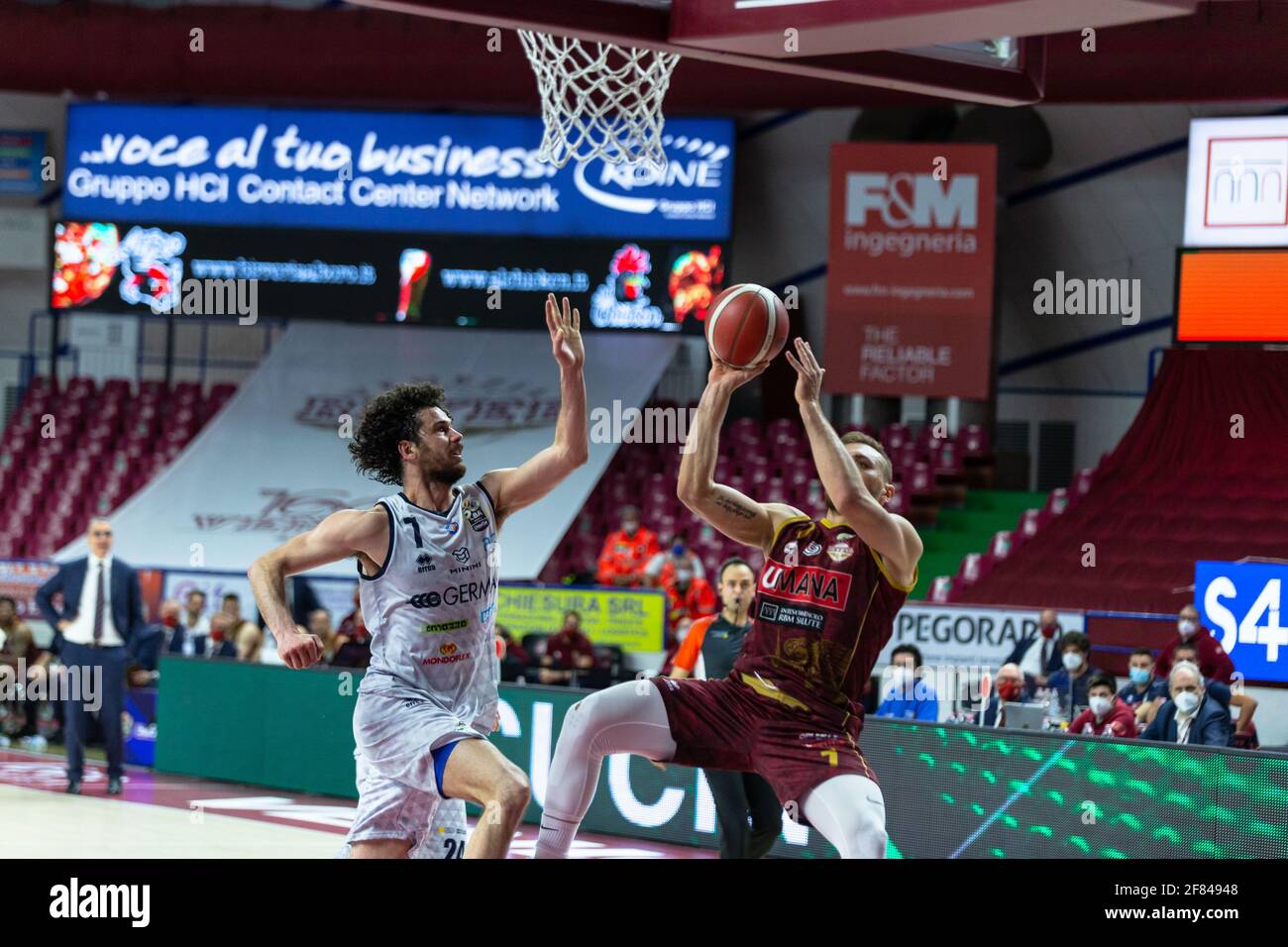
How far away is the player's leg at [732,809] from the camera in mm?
7984

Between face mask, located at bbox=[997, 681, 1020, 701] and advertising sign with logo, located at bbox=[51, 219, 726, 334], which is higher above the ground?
advertising sign with logo, located at bbox=[51, 219, 726, 334]

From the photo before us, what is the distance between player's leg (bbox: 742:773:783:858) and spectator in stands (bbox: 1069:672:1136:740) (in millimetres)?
2408

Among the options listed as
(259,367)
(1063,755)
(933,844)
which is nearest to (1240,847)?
(1063,755)

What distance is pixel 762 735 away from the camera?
609cm

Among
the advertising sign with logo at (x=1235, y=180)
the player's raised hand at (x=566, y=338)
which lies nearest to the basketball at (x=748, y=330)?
the player's raised hand at (x=566, y=338)

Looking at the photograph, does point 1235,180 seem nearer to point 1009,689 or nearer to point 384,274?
point 1009,689

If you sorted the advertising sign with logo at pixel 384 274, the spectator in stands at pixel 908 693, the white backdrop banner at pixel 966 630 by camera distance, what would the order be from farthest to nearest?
the advertising sign with logo at pixel 384 274, the white backdrop banner at pixel 966 630, the spectator in stands at pixel 908 693

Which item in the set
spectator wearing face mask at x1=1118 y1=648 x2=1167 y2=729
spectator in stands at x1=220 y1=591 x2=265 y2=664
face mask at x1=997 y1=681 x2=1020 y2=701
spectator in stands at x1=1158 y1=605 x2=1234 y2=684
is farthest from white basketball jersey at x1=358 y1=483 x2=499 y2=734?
spectator in stands at x1=220 y1=591 x2=265 y2=664

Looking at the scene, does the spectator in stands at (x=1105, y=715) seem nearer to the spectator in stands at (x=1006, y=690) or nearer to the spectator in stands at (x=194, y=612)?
the spectator in stands at (x=1006, y=690)

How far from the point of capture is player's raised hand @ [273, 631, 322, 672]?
5.29 m

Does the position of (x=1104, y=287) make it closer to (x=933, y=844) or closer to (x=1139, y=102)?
(x=1139, y=102)

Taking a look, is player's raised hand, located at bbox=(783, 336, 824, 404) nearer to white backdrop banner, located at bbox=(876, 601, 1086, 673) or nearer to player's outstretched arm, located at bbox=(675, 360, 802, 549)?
player's outstretched arm, located at bbox=(675, 360, 802, 549)

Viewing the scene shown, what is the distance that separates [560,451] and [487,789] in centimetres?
123

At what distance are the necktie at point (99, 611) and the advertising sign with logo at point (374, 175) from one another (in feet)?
30.2
